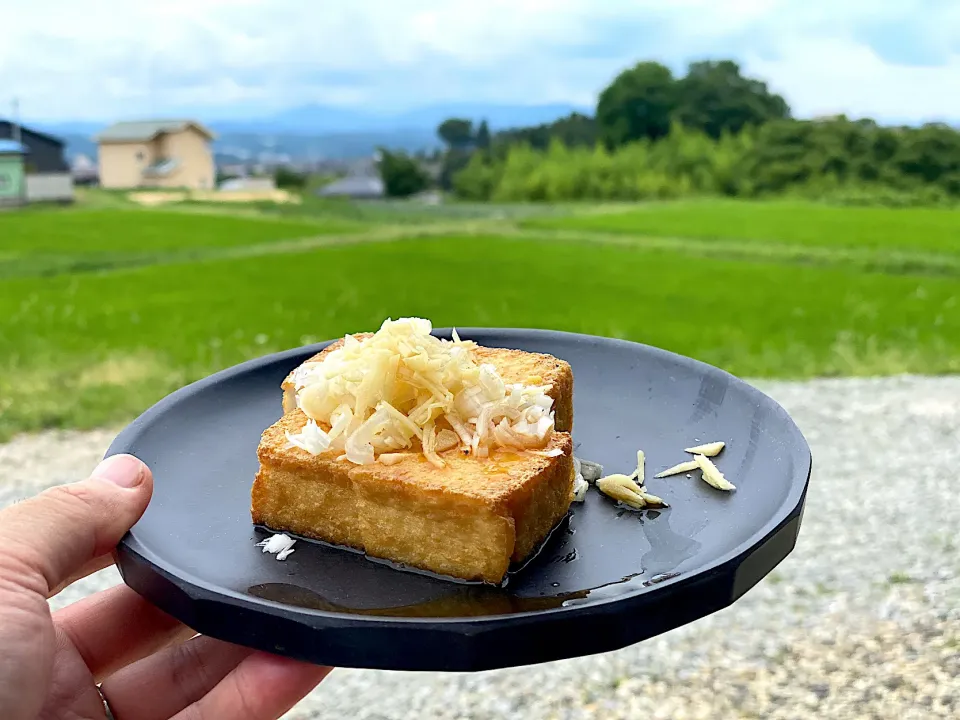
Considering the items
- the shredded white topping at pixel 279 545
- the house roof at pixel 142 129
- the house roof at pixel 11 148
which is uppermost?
the house roof at pixel 142 129

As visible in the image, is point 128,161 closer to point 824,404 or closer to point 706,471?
point 824,404

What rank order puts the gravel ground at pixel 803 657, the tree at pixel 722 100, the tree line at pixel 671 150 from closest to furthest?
the gravel ground at pixel 803 657 → the tree line at pixel 671 150 → the tree at pixel 722 100

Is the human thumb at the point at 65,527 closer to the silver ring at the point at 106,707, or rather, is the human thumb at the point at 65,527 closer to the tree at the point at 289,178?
the silver ring at the point at 106,707

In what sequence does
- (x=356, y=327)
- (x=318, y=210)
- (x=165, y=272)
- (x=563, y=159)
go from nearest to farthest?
(x=356, y=327), (x=165, y=272), (x=318, y=210), (x=563, y=159)

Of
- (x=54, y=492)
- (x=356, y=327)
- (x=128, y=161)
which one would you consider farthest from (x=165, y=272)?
(x=54, y=492)

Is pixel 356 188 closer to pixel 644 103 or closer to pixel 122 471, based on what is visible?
pixel 644 103

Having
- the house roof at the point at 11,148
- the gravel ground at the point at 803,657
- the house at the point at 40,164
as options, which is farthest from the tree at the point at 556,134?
the gravel ground at the point at 803,657
